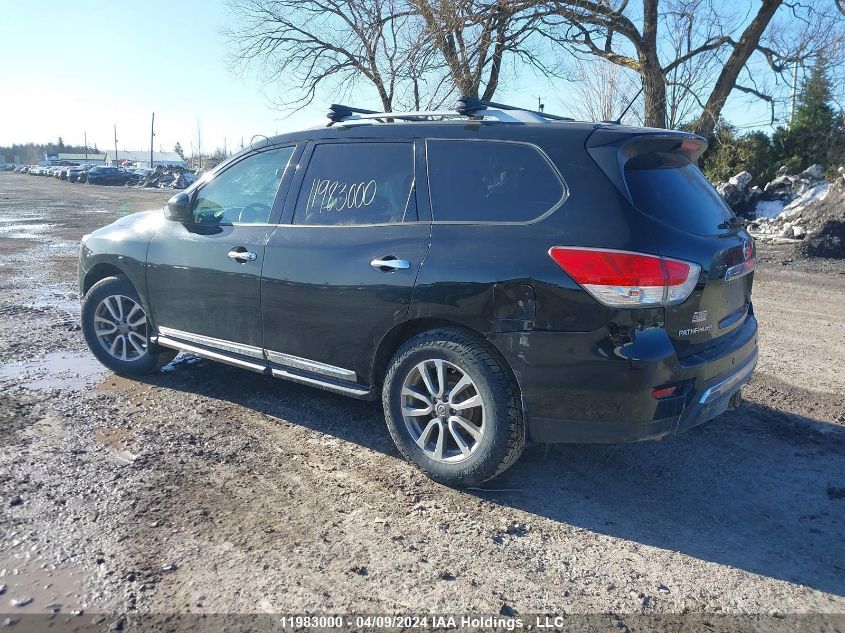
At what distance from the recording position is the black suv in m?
3.30

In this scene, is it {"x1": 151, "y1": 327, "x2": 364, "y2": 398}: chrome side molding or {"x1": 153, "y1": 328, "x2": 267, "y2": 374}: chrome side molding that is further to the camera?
{"x1": 153, "y1": 328, "x2": 267, "y2": 374}: chrome side molding

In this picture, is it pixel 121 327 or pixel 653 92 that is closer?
pixel 121 327

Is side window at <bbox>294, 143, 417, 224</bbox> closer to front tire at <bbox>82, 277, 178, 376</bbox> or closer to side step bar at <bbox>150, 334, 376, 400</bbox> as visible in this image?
side step bar at <bbox>150, 334, 376, 400</bbox>

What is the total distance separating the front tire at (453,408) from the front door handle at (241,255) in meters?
1.27

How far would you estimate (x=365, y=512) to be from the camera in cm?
349

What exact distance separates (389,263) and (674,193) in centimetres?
155

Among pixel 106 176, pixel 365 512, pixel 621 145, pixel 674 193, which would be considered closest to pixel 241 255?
pixel 365 512

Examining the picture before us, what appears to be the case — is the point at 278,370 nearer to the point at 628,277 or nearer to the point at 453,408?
the point at 453,408

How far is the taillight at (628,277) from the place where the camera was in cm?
323

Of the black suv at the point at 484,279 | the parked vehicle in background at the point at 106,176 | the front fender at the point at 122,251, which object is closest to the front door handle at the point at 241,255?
the black suv at the point at 484,279

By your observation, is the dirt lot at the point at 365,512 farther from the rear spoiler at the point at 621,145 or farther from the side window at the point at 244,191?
the rear spoiler at the point at 621,145

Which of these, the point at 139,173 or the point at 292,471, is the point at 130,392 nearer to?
the point at 292,471

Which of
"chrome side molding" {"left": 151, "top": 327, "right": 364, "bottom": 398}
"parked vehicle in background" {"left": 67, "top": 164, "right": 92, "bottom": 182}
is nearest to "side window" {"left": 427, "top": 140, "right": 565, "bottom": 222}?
"chrome side molding" {"left": 151, "top": 327, "right": 364, "bottom": 398}

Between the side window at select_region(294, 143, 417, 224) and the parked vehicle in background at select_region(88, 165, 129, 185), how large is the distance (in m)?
60.3
